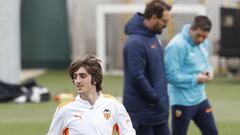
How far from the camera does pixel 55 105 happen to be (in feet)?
48.6

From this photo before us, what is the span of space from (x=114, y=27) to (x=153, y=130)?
1330 centimetres

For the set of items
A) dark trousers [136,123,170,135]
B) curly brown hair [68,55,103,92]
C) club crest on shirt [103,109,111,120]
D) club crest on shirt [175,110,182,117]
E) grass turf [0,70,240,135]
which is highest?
curly brown hair [68,55,103,92]

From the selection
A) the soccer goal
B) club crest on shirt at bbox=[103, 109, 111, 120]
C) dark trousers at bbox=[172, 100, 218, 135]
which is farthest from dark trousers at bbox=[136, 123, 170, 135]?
the soccer goal

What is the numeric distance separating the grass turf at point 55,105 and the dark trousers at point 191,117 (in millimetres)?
2701

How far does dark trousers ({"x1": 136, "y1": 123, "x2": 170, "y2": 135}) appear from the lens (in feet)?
26.7

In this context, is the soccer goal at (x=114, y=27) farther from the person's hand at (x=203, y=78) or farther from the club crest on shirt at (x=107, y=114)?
the club crest on shirt at (x=107, y=114)

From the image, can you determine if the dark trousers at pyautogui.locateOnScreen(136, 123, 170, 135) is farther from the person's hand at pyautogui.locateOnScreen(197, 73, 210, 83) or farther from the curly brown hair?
the curly brown hair

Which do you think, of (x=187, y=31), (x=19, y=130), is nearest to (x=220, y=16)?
(x=19, y=130)

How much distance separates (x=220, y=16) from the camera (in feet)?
65.4

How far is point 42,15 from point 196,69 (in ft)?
49.7

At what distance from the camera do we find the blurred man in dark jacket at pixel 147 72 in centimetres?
796

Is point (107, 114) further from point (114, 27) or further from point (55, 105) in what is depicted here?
point (114, 27)

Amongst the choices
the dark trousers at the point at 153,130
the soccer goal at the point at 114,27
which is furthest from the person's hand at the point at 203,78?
the soccer goal at the point at 114,27

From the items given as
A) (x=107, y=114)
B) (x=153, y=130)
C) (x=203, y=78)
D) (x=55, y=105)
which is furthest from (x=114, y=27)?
(x=107, y=114)
